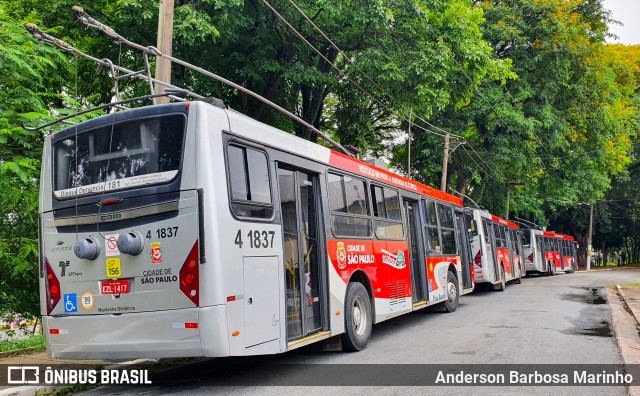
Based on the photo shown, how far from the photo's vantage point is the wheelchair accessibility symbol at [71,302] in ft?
21.2

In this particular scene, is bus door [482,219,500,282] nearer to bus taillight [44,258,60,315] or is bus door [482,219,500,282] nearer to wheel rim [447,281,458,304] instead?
wheel rim [447,281,458,304]

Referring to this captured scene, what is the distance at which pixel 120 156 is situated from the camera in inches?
257

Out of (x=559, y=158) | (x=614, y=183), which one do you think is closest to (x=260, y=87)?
(x=559, y=158)

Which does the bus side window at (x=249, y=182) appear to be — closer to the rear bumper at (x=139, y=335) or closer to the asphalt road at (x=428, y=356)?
the rear bumper at (x=139, y=335)

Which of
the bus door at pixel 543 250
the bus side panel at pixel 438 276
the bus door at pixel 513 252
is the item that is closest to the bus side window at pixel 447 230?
the bus side panel at pixel 438 276

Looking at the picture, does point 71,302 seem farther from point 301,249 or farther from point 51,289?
point 301,249

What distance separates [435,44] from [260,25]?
5091mm

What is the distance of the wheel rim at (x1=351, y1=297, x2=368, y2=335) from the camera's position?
906 centimetres

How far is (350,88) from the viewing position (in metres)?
18.3

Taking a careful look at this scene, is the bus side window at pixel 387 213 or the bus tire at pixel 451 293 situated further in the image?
the bus tire at pixel 451 293

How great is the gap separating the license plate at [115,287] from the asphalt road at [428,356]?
141cm

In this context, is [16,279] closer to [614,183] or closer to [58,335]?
[58,335]

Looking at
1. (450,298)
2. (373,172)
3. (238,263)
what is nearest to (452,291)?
(450,298)

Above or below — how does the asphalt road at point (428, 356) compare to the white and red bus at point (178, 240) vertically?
below
